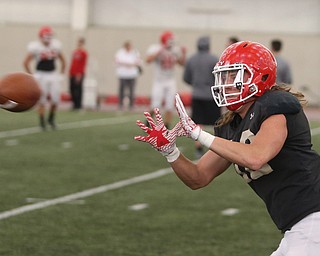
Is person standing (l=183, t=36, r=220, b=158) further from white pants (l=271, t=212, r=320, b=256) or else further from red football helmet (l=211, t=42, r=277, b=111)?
white pants (l=271, t=212, r=320, b=256)

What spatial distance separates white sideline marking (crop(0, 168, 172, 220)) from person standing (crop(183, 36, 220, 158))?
2215 mm

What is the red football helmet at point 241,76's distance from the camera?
438cm

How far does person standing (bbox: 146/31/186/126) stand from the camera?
16109 millimetres

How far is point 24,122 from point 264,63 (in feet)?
45.3

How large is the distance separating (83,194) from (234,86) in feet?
16.7

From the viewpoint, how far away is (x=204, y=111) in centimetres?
1370

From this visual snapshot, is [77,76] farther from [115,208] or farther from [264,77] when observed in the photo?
[264,77]

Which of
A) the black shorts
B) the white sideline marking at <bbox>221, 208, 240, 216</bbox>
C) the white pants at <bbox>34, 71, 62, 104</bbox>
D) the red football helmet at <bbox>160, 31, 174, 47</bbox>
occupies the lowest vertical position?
the white pants at <bbox>34, 71, 62, 104</bbox>

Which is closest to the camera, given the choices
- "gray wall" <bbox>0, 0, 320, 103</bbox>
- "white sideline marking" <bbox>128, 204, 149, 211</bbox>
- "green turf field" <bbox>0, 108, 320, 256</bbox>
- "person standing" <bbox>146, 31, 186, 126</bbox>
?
"green turf field" <bbox>0, 108, 320, 256</bbox>

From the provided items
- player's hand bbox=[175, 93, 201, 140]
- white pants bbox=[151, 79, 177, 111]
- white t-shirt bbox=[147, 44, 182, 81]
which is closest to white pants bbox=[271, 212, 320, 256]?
player's hand bbox=[175, 93, 201, 140]

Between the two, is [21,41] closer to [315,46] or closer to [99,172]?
[315,46]

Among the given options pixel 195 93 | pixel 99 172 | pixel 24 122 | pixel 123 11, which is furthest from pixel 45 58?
pixel 123 11

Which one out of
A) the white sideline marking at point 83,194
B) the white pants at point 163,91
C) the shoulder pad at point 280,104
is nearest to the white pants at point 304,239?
the shoulder pad at point 280,104

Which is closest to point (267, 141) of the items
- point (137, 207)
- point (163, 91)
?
point (137, 207)
